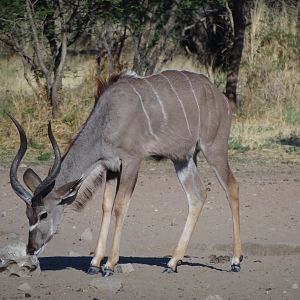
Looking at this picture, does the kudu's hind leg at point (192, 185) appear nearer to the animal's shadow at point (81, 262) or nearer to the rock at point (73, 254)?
the animal's shadow at point (81, 262)

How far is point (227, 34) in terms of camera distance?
58.1 ft

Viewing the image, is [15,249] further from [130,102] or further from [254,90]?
[254,90]

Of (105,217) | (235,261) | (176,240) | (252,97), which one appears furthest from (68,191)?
(252,97)

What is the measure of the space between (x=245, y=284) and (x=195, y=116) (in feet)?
4.52

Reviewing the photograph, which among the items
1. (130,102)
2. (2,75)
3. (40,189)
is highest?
(130,102)

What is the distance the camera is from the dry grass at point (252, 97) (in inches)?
448

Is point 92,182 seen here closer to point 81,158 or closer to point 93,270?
point 81,158

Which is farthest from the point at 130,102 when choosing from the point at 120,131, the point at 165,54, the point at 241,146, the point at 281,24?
the point at 281,24

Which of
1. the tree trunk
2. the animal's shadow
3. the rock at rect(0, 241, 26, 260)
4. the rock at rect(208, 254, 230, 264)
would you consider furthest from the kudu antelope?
the tree trunk

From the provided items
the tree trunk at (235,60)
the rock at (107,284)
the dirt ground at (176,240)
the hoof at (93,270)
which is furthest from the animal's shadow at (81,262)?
the tree trunk at (235,60)

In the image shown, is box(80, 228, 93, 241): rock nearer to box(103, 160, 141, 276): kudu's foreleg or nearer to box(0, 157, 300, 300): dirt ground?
box(0, 157, 300, 300): dirt ground

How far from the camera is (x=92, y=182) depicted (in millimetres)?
6324

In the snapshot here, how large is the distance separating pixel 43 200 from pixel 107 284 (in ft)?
2.61

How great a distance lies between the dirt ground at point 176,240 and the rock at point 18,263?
0.25ft
